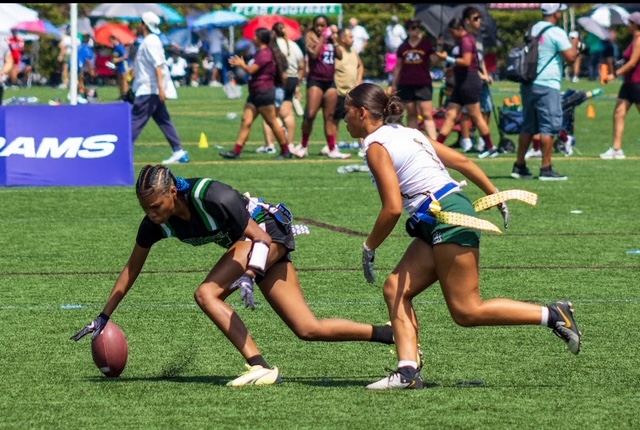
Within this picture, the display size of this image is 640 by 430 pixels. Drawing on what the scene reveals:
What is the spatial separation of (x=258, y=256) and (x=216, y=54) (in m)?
48.0

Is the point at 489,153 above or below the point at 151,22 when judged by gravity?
below

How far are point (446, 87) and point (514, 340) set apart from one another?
13.7 meters

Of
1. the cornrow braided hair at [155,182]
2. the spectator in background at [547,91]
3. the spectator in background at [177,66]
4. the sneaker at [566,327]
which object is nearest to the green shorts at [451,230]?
the sneaker at [566,327]

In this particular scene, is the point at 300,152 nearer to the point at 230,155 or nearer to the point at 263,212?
the point at 230,155

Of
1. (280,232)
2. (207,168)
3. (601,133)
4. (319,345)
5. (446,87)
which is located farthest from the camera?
(601,133)

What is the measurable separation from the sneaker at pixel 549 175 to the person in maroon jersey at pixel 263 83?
420cm

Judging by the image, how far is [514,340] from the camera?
339 inches

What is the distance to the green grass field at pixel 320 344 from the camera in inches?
263

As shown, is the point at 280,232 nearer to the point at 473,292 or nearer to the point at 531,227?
the point at 473,292

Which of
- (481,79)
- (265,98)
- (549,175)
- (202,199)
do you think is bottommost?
(549,175)

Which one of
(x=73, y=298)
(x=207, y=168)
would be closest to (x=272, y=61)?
(x=207, y=168)

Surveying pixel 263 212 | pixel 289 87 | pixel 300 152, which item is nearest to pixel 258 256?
pixel 263 212

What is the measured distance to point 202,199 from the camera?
23.0 ft

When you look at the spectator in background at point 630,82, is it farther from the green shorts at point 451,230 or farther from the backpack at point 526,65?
the green shorts at point 451,230
